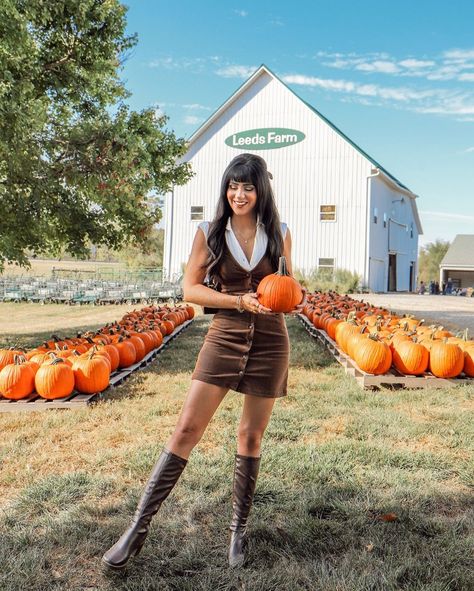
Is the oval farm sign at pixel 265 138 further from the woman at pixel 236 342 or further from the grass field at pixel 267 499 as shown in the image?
the woman at pixel 236 342

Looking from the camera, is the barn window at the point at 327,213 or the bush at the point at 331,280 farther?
the barn window at the point at 327,213

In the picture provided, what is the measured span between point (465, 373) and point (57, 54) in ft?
25.9

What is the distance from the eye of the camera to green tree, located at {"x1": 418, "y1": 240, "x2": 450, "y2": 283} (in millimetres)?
58906

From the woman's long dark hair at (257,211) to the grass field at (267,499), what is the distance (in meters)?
1.43

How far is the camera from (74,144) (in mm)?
8320

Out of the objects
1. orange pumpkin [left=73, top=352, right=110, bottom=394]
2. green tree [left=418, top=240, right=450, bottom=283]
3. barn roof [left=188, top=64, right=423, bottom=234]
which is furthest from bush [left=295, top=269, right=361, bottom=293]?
green tree [left=418, top=240, right=450, bottom=283]

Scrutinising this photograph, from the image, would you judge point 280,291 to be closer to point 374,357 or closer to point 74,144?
point 374,357

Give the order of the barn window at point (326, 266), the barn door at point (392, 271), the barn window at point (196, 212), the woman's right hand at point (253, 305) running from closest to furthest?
the woman's right hand at point (253, 305)
the barn window at point (326, 266)
the barn window at point (196, 212)
the barn door at point (392, 271)

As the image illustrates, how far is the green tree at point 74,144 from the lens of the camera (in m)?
7.68

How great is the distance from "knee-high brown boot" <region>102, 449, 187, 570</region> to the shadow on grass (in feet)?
0.29

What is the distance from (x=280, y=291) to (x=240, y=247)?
331 mm

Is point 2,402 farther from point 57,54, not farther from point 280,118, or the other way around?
point 280,118

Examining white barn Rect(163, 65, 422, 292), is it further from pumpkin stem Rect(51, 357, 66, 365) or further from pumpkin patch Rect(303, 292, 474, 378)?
pumpkin stem Rect(51, 357, 66, 365)

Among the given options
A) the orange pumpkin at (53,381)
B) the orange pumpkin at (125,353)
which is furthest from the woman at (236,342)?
the orange pumpkin at (125,353)
